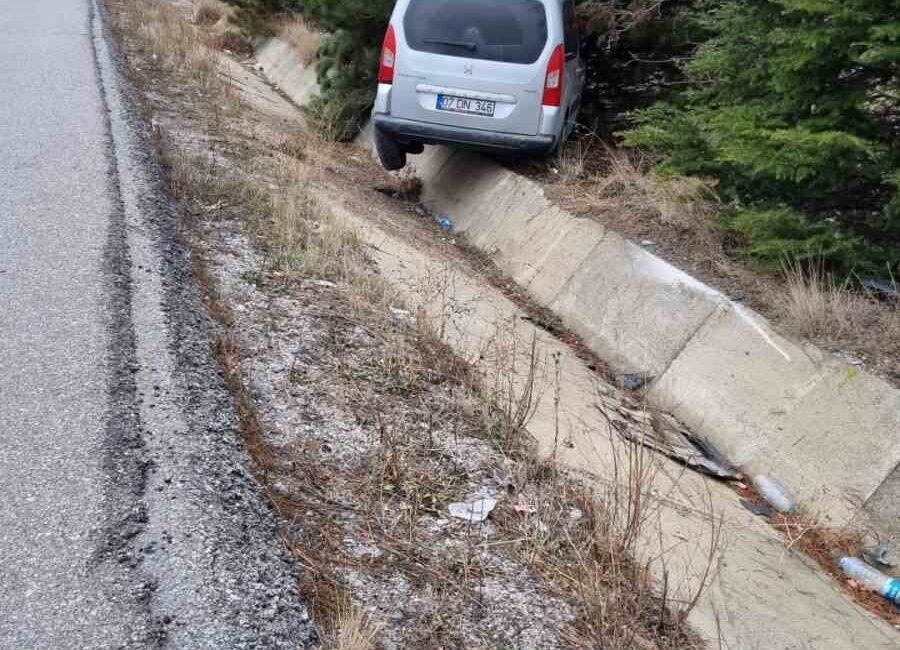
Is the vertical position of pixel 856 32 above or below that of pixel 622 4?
above

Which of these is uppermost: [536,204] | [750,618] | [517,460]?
[517,460]

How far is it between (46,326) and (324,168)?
6.92 metres

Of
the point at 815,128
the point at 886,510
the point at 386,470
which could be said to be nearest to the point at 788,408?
the point at 886,510

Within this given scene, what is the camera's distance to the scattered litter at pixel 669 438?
5.56 metres

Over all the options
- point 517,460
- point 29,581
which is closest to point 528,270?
point 517,460

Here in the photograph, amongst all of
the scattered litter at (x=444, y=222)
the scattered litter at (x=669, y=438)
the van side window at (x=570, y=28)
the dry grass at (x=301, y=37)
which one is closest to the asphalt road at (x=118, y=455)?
the scattered litter at (x=669, y=438)

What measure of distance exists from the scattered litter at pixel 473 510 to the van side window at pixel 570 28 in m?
6.71

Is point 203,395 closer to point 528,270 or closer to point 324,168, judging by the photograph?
point 528,270

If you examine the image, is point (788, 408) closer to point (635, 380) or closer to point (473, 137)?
point (635, 380)

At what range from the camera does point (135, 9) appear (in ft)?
63.0

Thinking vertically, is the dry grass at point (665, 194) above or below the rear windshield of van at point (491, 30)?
below

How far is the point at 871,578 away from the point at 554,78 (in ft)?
19.1

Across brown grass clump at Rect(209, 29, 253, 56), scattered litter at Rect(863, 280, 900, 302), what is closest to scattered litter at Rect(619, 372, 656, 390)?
scattered litter at Rect(863, 280, 900, 302)

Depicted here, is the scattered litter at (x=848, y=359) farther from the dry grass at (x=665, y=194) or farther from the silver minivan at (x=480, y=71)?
the silver minivan at (x=480, y=71)
